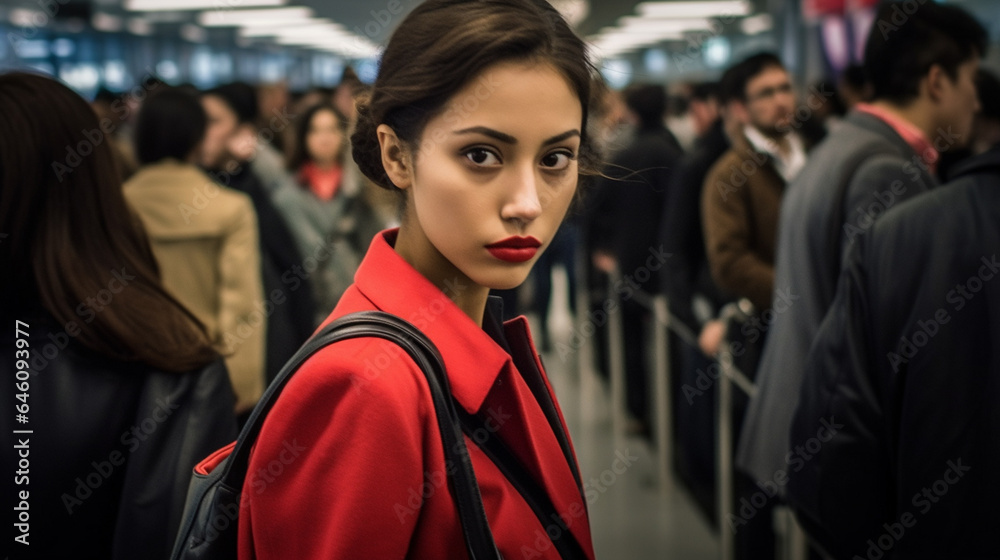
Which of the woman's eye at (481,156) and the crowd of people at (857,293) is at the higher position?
the woman's eye at (481,156)

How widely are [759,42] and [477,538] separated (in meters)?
20.8

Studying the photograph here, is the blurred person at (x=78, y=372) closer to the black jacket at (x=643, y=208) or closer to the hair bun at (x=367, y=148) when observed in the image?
the hair bun at (x=367, y=148)

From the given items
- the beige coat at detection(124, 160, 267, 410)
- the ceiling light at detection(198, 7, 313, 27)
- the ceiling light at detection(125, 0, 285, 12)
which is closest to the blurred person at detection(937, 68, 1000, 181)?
the beige coat at detection(124, 160, 267, 410)

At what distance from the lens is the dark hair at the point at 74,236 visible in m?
1.40

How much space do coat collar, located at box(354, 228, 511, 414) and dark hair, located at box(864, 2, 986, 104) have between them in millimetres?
1867

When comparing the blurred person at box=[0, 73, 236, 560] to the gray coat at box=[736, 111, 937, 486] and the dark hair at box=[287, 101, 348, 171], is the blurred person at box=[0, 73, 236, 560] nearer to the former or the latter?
the gray coat at box=[736, 111, 937, 486]

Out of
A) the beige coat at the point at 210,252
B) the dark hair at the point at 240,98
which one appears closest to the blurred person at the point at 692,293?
the beige coat at the point at 210,252

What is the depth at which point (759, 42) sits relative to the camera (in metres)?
20.0

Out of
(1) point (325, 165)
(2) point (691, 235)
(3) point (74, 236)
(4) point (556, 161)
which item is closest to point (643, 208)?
(2) point (691, 235)

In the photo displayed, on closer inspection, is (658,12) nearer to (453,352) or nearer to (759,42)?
(759,42)

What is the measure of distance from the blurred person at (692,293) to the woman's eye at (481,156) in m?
3.37

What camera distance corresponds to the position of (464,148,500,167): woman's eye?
103cm

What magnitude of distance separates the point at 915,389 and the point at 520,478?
0.99m

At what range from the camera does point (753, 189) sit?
3811 millimetres
